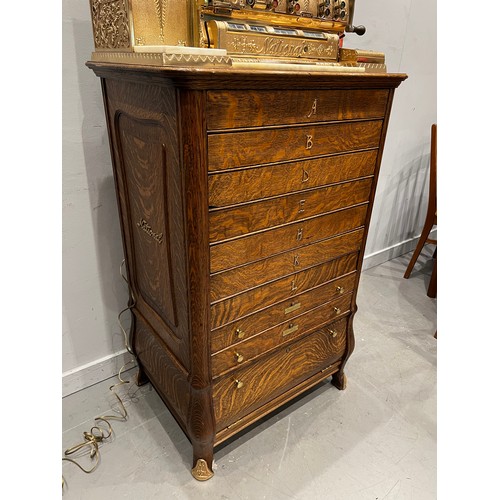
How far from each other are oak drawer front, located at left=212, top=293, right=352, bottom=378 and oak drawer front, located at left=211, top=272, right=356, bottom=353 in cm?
2

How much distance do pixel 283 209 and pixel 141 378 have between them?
116 cm

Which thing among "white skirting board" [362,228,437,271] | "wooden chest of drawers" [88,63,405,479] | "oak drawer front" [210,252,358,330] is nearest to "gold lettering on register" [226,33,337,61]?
"wooden chest of drawers" [88,63,405,479]

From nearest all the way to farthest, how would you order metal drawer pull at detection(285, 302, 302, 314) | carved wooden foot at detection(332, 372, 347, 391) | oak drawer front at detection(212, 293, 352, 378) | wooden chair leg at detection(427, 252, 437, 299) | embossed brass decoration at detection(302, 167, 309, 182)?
1. embossed brass decoration at detection(302, 167, 309, 182)
2. oak drawer front at detection(212, 293, 352, 378)
3. metal drawer pull at detection(285, 302, 302, 314)
4. carved wooden foot at detection(332, 372, 347, 391)
5. wooden chair leg at detection(427, 252, 437, 299)

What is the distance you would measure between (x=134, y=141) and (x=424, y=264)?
271cm

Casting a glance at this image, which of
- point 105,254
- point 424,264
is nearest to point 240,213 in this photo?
point 105,254

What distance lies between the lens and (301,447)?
5.53 feet

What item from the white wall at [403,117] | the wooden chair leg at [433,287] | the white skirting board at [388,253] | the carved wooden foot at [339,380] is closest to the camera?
the carved wooden foot at [339,380]

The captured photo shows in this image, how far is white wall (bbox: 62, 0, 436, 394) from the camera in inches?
58.1

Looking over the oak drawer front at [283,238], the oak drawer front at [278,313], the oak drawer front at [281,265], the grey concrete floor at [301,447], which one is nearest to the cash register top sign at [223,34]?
the oak drawer front at [283,238]

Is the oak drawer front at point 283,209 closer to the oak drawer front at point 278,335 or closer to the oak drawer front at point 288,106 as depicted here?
the oak drawer front at point 288,106

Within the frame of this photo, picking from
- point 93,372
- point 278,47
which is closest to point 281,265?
point 278,47

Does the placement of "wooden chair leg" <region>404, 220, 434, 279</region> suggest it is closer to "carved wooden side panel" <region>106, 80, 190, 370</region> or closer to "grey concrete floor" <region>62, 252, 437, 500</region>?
"grey concrete floor" <region>62, 252, 437, 500</region>

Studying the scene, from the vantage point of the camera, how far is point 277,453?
1653mm

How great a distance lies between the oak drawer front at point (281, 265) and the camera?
1250 mm
